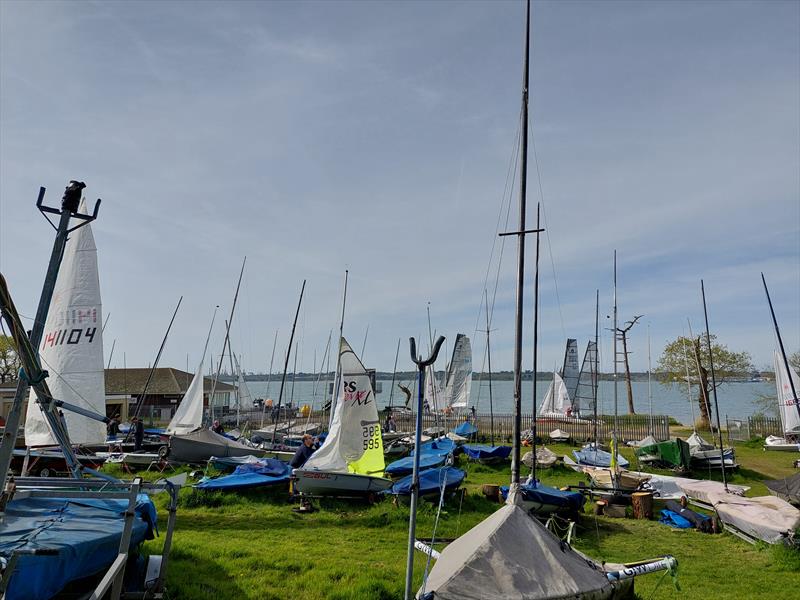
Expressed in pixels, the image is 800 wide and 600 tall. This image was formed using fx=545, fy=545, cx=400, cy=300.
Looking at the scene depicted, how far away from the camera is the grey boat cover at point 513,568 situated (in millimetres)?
6359

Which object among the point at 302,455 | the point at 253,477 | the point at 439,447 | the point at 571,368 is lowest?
the point at 253,477

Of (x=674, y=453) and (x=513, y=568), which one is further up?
(x=674, y=453)

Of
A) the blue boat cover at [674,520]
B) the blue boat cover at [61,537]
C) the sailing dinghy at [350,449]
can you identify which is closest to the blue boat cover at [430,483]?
the sailing dinghy at [350,449]

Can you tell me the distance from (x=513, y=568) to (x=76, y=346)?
14417mm

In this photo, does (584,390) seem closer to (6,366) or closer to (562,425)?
(562,425)

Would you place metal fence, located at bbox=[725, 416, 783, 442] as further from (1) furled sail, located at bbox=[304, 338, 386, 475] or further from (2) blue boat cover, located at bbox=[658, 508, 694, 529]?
(1) furled sail, located at bbox=[304, 338, 386, 475]

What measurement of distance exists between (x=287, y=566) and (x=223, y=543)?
224 centimetres

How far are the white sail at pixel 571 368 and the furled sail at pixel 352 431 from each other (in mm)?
39557

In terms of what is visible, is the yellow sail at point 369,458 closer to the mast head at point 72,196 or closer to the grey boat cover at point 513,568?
the grey boat cover at point 513,568

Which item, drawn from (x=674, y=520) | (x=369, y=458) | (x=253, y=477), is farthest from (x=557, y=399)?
(x=253, y=477)

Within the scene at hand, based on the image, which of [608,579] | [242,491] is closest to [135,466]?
[242,491]

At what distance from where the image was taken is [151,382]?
50.2 m

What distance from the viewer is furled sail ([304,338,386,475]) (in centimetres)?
1683

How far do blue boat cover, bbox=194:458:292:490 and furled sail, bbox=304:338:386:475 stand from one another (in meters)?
1.16
